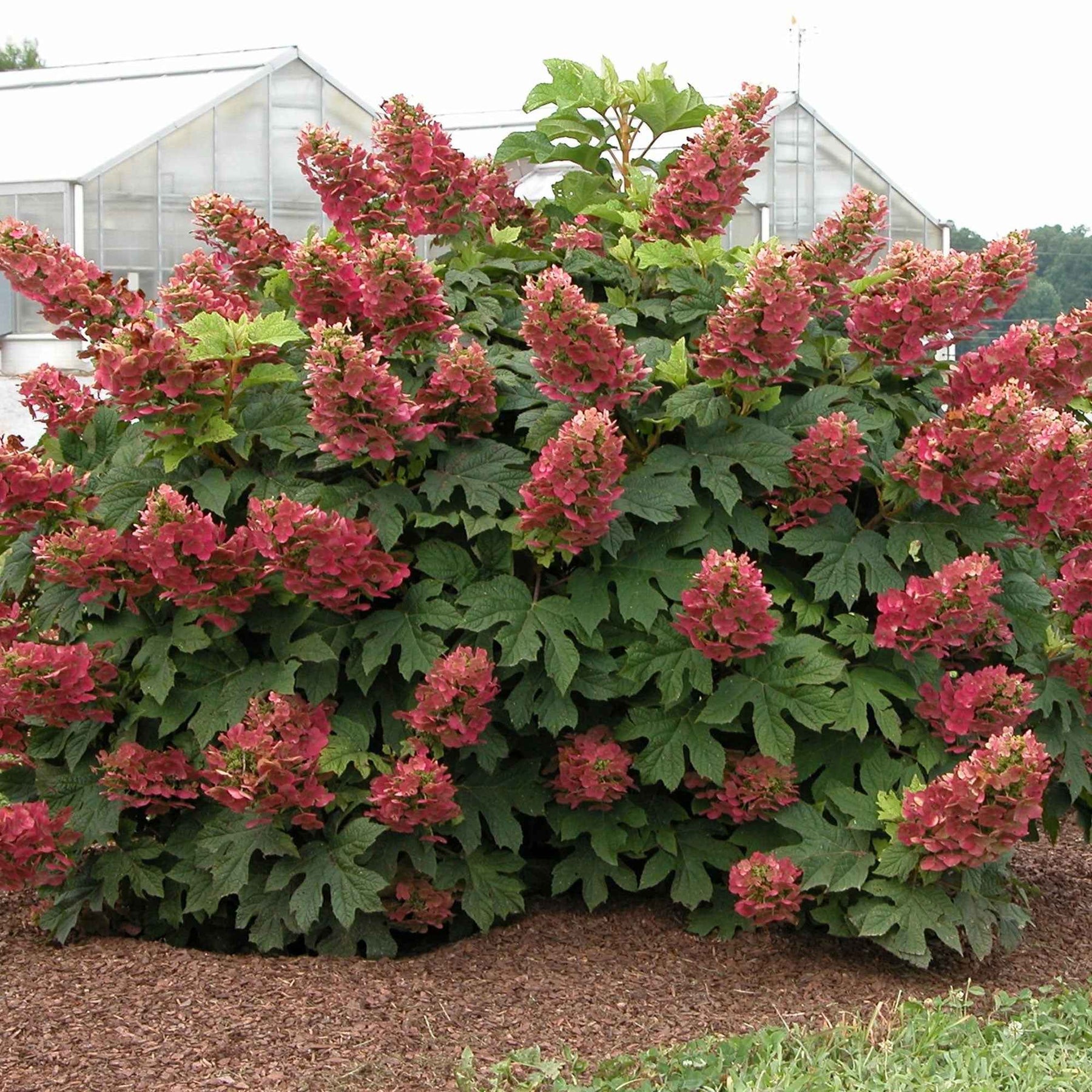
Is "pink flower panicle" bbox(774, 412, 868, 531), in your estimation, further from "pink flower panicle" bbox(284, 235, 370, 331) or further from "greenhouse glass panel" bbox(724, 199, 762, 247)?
"greenhouse glass panel" bbox(724, 199, 762, 247)

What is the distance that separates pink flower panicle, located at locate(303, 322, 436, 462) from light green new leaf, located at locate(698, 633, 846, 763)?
0.92 m

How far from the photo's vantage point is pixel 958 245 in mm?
30781

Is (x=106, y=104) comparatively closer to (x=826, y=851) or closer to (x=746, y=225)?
(x=746, y=225)

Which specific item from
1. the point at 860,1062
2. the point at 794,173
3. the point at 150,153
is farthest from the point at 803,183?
the point at 860,1062

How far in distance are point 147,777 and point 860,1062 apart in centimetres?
173

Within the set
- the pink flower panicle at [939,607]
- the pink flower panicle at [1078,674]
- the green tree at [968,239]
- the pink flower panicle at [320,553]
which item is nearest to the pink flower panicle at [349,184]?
the pink flower panicle at [320,553]

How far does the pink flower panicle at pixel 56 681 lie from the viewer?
3572mm

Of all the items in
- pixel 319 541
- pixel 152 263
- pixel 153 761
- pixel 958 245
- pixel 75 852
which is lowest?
pixel 75 852

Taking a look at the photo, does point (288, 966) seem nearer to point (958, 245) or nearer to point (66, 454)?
point (66, 454)

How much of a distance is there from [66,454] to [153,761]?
3.08ft

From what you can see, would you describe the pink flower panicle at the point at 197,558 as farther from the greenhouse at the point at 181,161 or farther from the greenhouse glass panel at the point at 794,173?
the greenhouse glass panel at the point at 794,173

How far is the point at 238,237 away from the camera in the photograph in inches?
170

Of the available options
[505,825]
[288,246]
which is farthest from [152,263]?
[505,825]

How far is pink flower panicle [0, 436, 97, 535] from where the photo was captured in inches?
143
